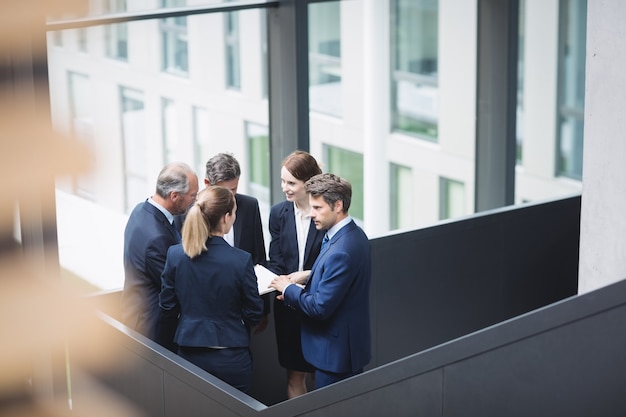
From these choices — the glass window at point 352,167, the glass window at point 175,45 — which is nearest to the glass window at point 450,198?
the glass window at point 352,167

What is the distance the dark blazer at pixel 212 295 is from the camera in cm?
408

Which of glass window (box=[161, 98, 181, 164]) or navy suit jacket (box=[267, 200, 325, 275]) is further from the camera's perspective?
glass window (box=[161, 98, 181, 164])

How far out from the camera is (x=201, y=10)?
6.75 m

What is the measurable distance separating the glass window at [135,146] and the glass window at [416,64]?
20.8 ft

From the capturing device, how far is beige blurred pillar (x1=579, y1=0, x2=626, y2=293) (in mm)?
4367

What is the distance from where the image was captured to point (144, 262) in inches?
176

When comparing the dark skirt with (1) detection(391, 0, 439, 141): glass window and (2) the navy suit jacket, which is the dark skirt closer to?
(2) the navy suit jacket

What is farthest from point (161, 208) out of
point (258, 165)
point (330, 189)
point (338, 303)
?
point (258, 165)

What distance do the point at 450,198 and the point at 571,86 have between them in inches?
169

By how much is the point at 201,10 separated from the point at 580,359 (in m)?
4.19

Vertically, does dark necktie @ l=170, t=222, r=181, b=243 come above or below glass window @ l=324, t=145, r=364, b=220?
above

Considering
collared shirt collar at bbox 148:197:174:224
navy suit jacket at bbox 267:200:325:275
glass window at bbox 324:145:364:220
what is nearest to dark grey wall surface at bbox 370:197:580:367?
navy suit jacket at bbox 267:200:325:275

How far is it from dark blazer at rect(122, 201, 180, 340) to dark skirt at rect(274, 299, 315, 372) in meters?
0.70

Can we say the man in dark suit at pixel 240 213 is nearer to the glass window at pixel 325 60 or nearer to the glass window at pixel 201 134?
the glass window at pixel 325 60
